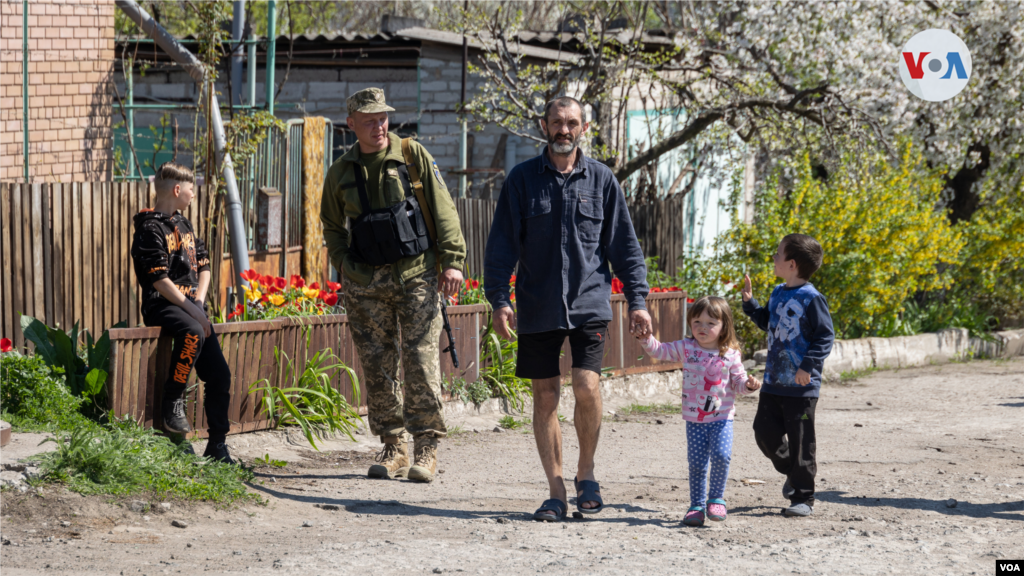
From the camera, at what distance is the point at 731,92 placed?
11984mm

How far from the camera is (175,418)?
540 cm

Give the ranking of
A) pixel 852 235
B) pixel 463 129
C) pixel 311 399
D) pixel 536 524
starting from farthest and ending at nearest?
pixel 463 129 → pixel 852 235 → pixel 311 399 → pixel 536 524

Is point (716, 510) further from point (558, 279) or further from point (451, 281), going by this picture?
point (451, 281)

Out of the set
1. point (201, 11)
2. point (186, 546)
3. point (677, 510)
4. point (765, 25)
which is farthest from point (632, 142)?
point (186, 546)

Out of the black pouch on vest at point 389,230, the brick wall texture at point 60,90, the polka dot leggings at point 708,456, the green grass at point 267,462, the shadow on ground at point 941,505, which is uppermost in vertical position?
the brick wall texture at point 60,90

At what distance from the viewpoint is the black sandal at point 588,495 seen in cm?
482

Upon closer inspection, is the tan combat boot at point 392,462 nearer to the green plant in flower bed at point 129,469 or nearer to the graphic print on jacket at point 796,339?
the green plant in flower bed at point 129,469

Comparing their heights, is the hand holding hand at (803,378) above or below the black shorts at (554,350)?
below

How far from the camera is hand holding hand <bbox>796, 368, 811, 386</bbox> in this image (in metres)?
4.87

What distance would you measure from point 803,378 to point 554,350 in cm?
116

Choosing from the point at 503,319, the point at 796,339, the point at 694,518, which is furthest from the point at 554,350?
the point at 796,339

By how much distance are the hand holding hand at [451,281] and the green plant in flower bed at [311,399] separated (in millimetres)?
1648

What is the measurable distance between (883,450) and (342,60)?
31.1 ft

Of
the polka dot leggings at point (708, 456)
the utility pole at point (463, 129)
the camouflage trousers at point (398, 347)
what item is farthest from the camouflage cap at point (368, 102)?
the utility pole at point (463, 129)
